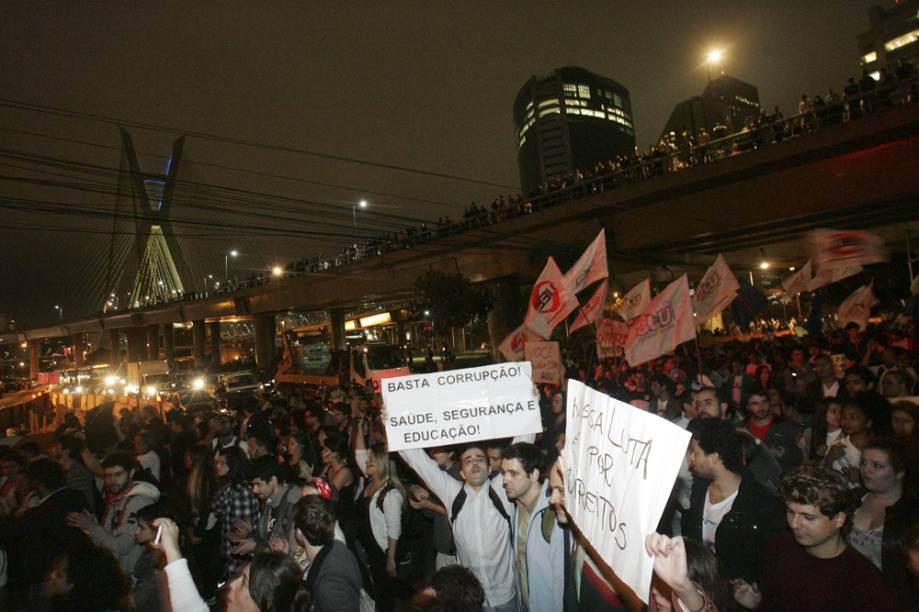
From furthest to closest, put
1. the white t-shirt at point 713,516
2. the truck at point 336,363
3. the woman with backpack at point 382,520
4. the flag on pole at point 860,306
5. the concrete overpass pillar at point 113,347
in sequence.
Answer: the concrete overpass pillar at point 113,347, the truck at point 336,363, the flag on pole at point 860,306, the woman with backpack at point 382,520, the white t-shirt at point 713,516

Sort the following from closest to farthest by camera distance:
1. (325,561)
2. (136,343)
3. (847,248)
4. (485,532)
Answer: (325,561), (485,532), (847,248), (136,343)

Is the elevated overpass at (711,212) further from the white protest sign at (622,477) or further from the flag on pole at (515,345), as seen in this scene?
the white protest sign at (622,477)

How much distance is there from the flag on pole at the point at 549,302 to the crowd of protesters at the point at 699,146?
10373mm

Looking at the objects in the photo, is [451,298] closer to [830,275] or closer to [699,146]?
[699,146]

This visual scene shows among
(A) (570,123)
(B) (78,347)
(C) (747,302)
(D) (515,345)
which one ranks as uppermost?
(A) (570,123)

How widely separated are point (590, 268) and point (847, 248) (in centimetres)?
509

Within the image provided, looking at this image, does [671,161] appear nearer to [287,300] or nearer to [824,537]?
[824,537]

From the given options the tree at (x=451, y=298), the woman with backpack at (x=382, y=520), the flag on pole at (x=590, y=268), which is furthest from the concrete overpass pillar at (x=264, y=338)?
the woman with backpack at (x=382, y=520)

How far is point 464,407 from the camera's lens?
425 centimetres

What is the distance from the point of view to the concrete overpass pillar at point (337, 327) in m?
40.5

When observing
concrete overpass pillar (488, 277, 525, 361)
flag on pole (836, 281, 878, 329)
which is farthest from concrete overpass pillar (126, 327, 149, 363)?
flag on pole (836, 281, 878, 329)

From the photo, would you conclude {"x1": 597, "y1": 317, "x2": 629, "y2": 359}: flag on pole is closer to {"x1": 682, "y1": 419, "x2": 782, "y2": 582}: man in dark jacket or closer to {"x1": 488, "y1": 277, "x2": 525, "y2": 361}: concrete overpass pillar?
{"x1": 682, "y1": 419, "x2": 782, "y2": 582}: man in dark jacket

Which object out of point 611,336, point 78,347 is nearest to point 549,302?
point 611,336

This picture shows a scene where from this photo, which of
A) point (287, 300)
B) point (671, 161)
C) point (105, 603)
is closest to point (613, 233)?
point (671, 161)
